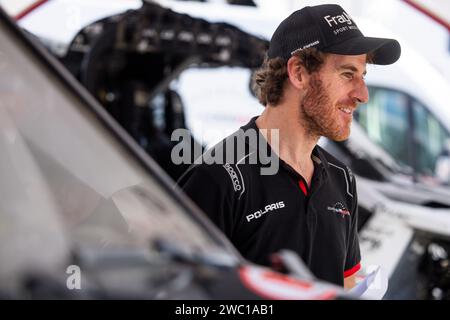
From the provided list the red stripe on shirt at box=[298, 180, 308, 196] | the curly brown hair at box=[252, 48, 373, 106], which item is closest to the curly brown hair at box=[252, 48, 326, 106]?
the curly brown hair at box=[252, 48, 373, 106]

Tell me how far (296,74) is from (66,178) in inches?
40.4

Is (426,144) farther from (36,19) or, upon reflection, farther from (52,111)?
(52,111)

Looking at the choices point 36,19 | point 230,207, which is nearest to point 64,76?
point 230,207

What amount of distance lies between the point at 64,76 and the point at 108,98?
4.44 metres

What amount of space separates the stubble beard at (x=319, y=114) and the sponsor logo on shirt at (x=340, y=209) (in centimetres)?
18

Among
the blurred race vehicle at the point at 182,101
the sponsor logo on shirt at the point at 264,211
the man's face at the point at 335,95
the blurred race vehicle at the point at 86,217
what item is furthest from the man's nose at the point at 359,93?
the blurred race vehicle at the point at 182,101

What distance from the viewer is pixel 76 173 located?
1296 mm

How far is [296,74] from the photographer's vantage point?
215cm

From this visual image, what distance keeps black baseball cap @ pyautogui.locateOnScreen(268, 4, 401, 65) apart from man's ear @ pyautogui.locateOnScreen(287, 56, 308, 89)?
0.02m

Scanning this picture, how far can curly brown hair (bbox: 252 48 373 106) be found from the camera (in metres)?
2.10

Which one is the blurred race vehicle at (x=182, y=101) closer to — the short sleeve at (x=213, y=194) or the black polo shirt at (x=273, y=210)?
the black polo shirt at (x=273, y=210)

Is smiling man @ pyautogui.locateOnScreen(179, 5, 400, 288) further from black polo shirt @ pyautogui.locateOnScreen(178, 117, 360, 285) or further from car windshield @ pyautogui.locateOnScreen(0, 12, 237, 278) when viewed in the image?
car windshield @ pyautogui.locateOnScreen(0, 12, 237, 278)

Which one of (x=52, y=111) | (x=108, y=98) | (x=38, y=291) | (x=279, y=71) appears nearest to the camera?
(x=38, y=291)
